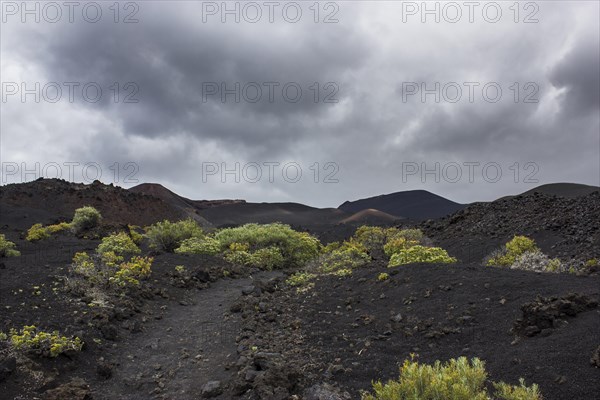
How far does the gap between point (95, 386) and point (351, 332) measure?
3829 mm

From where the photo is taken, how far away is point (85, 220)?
2427 centimetres

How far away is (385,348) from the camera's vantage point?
6.52 m

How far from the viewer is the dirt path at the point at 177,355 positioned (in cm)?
630

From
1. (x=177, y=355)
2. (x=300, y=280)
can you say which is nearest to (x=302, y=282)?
(x=300, y=280)

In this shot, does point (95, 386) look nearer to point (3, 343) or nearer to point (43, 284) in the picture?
point (3, 343)

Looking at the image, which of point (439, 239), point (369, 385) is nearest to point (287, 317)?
point (369, 385)

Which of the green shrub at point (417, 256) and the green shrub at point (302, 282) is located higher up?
the green shrub at point (417, 256)

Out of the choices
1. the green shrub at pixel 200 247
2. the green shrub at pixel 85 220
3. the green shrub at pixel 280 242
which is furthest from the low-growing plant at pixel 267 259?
the green shrub at pixel 85 220

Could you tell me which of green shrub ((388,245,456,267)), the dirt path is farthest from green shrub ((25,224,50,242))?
green shrub ((388,245,456,267))

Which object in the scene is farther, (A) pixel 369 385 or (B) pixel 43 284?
(B) pixel 43 284

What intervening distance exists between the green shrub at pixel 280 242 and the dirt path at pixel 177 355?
22.5 feet

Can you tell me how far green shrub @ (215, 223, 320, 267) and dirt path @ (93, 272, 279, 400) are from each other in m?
6.87

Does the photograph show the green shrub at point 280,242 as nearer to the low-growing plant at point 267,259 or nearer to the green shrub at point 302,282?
the low-growing plant at point 267,259

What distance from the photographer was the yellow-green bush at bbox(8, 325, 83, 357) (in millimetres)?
6578
